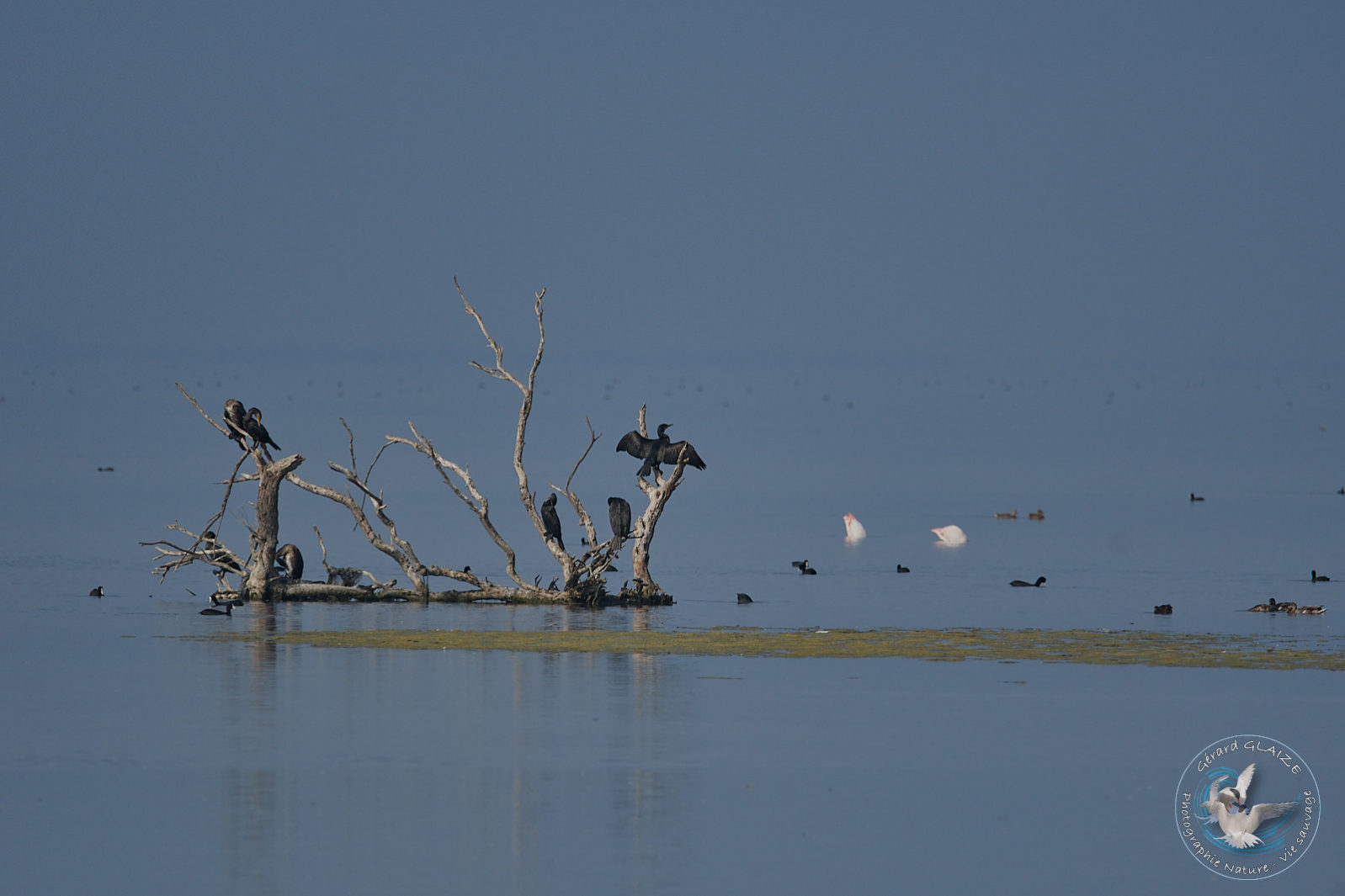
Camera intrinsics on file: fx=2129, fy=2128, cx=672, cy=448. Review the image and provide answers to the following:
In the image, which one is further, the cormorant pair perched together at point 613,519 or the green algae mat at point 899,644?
the cormorant pair perched together at point 613,519

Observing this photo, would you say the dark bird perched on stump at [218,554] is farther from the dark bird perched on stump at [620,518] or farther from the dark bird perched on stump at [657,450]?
the dark bird perched on stump at [657,450]

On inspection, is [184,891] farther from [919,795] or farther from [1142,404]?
[1142,404]

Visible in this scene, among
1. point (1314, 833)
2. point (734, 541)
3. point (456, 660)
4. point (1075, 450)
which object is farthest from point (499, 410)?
point (1314, 833)

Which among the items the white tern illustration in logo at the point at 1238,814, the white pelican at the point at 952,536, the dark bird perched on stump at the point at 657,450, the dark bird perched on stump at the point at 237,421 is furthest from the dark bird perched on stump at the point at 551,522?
the white pelican at the point at 952,536

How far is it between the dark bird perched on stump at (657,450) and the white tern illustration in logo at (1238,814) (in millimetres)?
11324

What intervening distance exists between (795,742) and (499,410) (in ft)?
310

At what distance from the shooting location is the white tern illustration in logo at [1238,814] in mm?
12281

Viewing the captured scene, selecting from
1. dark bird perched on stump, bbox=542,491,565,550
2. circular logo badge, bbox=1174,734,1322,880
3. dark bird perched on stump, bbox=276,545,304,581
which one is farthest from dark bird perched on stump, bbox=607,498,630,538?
circular logo badge, bbox=1174,734,1322,880

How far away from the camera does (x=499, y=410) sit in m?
109

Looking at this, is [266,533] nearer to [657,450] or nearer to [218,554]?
[218,554]

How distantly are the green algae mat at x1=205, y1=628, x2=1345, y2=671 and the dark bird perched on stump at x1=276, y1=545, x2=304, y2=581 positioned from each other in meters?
3.50

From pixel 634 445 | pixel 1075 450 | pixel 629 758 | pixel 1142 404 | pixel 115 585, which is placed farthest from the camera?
pixel 1142 404

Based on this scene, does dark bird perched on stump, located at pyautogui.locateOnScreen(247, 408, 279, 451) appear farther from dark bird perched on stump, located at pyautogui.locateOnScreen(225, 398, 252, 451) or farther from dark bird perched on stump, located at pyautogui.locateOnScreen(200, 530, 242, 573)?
dark bird perched on stump, located at pyautogui.locateOnScreen(200, 530, 242, 573)

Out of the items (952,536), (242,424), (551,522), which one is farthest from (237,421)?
(952,536)
